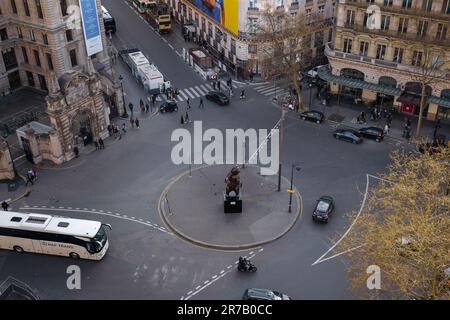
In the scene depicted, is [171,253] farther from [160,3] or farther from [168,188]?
[160,3]

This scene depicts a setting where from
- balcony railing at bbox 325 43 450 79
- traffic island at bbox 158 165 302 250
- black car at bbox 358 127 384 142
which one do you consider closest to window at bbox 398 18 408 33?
balcony railing at bbox 325 43 450 79

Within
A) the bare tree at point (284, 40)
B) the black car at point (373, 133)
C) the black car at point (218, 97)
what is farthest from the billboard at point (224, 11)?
the black car at point (373, 133)

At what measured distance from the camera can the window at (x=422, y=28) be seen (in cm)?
7281

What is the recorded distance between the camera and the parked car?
159ft

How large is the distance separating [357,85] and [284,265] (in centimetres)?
3814

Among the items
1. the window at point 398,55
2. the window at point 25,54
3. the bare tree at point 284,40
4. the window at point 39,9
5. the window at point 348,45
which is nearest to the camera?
the window at point 398,55

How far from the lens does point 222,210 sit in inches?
2395

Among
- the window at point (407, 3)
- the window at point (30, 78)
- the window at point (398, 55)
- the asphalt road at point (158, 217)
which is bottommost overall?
the asphalt road at point (158, 217)

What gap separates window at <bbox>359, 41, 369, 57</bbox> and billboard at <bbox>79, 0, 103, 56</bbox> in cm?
4099

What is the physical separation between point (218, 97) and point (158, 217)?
29447 millimetres

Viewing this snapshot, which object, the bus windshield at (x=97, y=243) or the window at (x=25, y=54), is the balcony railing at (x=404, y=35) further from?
the window at (x=25, y=54)

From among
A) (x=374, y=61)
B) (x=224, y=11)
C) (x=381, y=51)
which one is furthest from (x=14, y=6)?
(x=381, y=51)

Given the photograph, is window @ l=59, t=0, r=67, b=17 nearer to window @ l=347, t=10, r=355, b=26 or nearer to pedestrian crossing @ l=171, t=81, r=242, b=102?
pedestrian crossing @ l=171, t=81, r=242, b=102

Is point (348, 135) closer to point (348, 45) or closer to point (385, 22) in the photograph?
point (348, 45)
